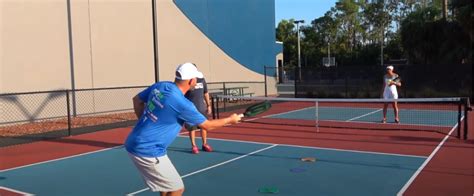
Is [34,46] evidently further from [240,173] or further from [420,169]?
[420,169]

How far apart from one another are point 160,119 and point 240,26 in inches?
860

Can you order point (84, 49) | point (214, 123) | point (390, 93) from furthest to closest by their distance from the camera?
point (84, 49)
point (390, 93)
point (214, 123)

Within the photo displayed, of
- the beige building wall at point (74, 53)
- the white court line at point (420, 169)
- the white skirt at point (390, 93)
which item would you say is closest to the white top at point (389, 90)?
the white skirt at point (390, 93)

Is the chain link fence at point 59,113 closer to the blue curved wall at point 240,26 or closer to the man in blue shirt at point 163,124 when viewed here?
the blue curved wall at point 240,26

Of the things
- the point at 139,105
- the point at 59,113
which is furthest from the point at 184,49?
the point at 139,105

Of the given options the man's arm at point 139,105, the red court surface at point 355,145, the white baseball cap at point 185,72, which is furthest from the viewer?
the red court surface at point 355,145

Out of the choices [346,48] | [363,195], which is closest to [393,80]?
[363,195]

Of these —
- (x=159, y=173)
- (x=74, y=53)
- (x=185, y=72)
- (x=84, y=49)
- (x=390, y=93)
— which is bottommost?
(x=159, y=173)

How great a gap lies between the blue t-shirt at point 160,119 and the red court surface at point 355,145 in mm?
3506

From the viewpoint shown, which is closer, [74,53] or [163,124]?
[163,124]

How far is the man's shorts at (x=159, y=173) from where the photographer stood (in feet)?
13.4

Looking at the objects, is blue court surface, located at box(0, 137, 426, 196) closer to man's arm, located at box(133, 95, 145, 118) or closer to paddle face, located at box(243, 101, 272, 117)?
paddle face, located at box(243, 101, 272, 117)

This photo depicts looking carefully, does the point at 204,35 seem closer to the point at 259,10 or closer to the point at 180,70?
the point at 259,10

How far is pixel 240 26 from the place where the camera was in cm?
2538
